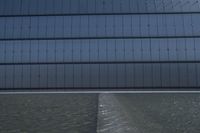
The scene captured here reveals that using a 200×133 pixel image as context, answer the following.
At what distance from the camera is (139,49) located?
3538 centimetres

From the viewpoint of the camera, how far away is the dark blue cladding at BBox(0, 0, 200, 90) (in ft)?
116

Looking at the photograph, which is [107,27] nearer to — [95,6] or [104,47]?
[104,47]

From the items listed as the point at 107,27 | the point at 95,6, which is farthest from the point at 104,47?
the point at 95,6

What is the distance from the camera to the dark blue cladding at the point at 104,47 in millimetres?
35312

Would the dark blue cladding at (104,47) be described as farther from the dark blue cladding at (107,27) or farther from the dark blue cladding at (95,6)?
the dark blue cladding at (95,6)

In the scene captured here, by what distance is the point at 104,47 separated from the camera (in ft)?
116

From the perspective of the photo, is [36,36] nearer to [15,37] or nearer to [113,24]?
[15,37]

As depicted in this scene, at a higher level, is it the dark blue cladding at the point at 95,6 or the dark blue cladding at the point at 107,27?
the dark blue cladding at the point at 95,6

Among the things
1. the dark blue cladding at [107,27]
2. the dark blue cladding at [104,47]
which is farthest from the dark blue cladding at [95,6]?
the dark blue cladding at [107,27]

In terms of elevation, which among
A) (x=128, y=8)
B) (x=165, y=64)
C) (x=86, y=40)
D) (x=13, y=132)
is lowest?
(x=13, y=132)

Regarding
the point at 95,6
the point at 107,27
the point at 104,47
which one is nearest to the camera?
the point at 104,47

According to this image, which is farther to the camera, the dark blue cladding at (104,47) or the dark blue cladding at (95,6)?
the dark blue cladding at (95,6)

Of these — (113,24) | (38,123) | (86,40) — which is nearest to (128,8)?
(113,24)

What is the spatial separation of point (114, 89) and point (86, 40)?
569 cm
